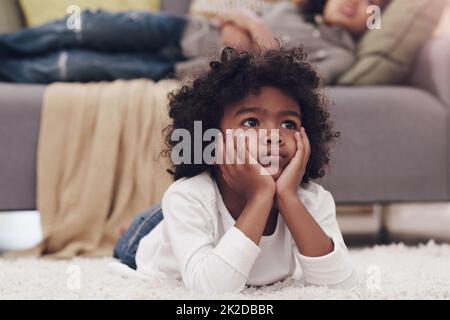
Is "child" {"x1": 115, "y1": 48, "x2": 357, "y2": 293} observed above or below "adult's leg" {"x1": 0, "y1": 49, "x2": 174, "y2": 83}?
below

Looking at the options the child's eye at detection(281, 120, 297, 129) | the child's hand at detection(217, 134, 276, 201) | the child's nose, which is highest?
the child's eye at detection(281, 120, 297, 129)

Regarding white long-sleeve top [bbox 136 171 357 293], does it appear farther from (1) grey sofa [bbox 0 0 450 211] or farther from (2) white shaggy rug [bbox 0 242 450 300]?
(1) grey sofa [bbox 0 0 450 211]

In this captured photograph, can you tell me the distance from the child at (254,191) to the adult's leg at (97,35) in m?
0.79

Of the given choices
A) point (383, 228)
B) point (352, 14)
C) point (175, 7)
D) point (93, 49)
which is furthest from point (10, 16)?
point (383, 228)

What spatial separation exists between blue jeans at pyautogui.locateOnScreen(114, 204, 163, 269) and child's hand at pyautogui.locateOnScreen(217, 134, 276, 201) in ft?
1.10

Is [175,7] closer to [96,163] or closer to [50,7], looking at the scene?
[50,7]

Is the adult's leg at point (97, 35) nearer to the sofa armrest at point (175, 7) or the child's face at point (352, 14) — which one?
the sofa armrest at point (175, 7)

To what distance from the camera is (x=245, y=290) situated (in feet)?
2.76

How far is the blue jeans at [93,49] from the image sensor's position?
62.9 inches

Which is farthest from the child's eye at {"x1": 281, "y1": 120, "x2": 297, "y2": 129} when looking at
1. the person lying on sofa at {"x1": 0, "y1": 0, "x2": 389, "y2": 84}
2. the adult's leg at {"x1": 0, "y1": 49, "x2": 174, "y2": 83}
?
the adult's leg at {"x1": 0, "y1": 49, "x2": 174, "y2": 83}

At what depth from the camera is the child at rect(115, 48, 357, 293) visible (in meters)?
0.78

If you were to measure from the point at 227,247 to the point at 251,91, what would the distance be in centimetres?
21
